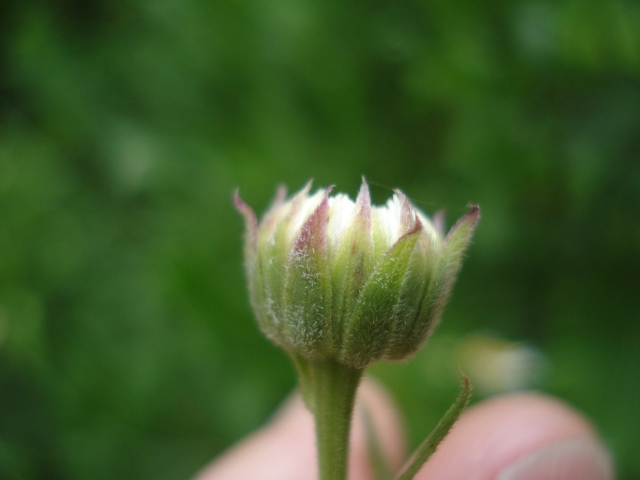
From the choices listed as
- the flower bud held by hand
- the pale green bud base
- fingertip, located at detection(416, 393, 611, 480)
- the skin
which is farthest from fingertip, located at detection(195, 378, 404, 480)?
the flower bud held by hand

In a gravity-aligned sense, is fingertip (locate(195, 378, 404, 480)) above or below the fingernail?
above

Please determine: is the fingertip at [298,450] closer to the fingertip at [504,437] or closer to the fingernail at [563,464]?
the fingertip at [504,437]

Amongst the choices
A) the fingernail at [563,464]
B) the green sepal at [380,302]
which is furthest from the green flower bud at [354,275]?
the fingernail at [563,464]

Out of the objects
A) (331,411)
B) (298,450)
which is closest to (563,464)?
(331,411)

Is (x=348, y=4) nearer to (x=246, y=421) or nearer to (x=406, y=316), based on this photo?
(x=246, y=421)

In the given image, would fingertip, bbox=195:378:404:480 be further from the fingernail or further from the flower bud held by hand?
the flower bud held by hand

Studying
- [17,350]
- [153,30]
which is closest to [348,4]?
[153,30]

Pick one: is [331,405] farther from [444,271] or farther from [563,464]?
[563,464]

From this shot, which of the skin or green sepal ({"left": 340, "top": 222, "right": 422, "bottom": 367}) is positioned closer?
green sepal ({"left": 340, "top": 222, "right": 422, "bottom": 367})
